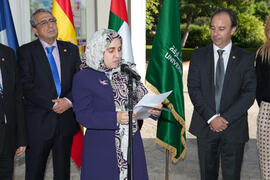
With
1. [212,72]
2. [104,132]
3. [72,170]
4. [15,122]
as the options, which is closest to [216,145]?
[212,72]

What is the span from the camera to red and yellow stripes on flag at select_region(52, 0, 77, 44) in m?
4.25

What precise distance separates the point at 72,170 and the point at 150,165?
1.20 m

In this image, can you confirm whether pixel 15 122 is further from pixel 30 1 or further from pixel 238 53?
pixel 30 1

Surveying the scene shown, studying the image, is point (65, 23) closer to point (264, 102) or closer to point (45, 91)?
point (45, 91)

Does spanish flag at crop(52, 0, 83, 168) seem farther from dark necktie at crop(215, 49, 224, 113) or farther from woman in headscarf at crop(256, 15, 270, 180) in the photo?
woman in headscarf at crop(256, 15, 270, 180)

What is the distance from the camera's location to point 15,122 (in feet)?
9.62

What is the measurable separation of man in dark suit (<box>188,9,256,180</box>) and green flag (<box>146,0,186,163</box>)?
25.3 inches

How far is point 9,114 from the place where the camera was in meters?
2.86

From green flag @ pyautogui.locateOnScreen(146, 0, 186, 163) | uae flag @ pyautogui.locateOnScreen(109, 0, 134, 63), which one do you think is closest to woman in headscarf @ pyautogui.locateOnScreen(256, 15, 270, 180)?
green flag @ pyautogui.locateOnScreen(146, 0, 186, 163)

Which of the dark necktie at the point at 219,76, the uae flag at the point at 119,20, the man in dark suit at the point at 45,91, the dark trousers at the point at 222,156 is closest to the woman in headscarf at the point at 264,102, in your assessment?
the dark trousers at the point at 222,156

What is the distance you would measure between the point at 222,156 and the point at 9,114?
6.88ft

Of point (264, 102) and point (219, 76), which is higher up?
point (219, 76)

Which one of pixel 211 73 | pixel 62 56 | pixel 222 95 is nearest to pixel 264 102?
pixel 222 95

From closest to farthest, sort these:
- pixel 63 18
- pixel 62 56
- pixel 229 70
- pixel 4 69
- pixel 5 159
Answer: pixel 4 69
pixel 5 159
pixel 229 70
pixel 62 56
pixel 63 18
